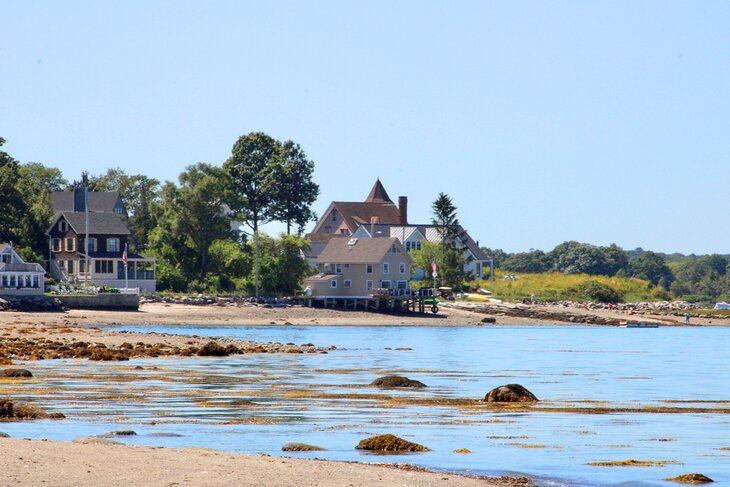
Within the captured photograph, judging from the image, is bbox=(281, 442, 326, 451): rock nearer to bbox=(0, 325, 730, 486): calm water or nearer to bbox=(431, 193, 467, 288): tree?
bbox=(0, 325, 730, 486): calm water

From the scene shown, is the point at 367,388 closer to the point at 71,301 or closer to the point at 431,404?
the point at 431,404

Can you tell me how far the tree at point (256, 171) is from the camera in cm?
14325

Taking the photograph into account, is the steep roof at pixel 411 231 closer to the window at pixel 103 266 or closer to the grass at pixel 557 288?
the grass at pixel 557 288

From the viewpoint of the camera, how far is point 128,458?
734 inches

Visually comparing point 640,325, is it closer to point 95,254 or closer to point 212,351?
point 95,254

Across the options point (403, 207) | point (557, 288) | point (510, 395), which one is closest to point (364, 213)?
point (403, 207)

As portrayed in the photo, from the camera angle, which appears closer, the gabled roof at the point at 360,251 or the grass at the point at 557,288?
the gabled roof at the point at 360,251

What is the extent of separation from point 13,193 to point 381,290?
31.7 m

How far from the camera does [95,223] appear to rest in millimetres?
105688

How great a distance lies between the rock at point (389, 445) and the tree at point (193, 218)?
87.5 m

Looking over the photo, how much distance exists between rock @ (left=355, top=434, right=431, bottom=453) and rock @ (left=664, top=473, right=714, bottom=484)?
459 cm

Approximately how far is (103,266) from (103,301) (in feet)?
48.7

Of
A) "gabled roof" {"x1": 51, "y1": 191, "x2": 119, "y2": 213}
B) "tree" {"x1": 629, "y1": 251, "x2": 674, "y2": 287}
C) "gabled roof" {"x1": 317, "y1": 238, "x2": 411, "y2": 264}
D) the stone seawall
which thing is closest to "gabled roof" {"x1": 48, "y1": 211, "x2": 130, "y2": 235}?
"gabled roof" {"x1": 51, "y1": 191, "x2": 119, "y2": 213}

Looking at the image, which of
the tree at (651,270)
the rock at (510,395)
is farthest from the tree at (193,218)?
the tree at (651,270)
